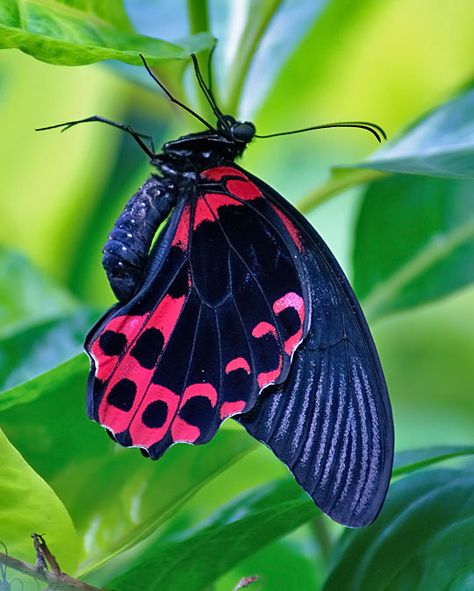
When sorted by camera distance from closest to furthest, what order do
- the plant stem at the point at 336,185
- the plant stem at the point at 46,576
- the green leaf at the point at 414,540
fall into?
the plant stem at the point at 46,576
the green leaf at the point at 414,540
the plant stem at the point at 336,185

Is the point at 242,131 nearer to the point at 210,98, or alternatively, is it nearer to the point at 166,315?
the point at 210,98

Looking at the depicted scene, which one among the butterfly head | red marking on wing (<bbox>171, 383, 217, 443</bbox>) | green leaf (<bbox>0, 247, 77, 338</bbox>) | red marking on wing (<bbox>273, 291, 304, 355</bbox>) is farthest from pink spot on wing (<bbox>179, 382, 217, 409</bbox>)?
green leaf (<bbox>0, 247, 77, 338</bbox>)

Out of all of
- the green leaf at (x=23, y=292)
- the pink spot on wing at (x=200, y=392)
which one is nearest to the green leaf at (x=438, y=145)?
the pink spot on wing at (x=200, y=392)

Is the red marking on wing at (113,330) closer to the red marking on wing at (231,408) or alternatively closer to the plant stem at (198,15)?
the red marking on wing at (231,408)

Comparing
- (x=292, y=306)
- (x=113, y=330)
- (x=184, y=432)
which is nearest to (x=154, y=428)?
(x=184, y=432)

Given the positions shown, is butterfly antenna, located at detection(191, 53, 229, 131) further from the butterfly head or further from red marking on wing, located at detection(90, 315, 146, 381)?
red marking on wing, located at detection(90, 315, 146, 381)

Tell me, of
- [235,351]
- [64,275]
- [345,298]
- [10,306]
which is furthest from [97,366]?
[64,275]

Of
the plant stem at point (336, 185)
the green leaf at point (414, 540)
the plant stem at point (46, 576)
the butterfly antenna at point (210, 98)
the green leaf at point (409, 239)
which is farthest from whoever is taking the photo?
the green leaf at point (409, 239)
